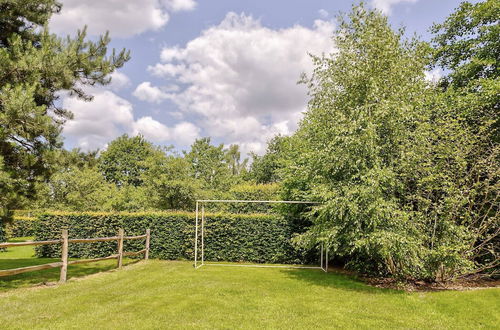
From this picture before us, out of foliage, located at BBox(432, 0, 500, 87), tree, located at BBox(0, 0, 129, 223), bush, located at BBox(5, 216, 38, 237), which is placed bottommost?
bush, located at BBox(5, 216, 38, 237)

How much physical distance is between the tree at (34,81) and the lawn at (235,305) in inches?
123

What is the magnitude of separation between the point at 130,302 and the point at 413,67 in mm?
9376

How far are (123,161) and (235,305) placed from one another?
33.7 m

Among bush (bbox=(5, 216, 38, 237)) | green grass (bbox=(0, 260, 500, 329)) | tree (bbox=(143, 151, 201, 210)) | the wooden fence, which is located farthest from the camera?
bush (bbox=(5, 216, 38, 237))

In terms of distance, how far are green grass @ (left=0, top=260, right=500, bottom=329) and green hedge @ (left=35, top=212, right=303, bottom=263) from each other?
320cm

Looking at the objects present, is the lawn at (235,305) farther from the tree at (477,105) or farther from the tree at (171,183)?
the tree at (171,183)

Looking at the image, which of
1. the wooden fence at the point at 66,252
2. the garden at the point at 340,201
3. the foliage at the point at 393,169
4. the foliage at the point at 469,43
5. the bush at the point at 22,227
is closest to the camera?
the garden at the point at 340,201

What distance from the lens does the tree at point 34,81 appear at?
23.5ft

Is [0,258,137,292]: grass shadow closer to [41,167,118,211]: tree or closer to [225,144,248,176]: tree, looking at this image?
[41,167,118,211]: tree

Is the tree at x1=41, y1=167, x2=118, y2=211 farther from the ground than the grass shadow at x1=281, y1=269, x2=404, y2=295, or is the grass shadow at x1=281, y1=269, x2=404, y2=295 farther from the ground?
the tree at x1=41, y1=167, x2=118, y2=211

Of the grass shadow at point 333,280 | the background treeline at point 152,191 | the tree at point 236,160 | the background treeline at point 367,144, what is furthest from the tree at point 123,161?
the grass shadow at point 333,280

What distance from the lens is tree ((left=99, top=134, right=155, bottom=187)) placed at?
36.1 meters

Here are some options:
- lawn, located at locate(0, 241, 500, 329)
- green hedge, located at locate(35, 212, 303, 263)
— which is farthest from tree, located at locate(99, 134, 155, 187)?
lawn, located at locate(0, 241, 500, 329)

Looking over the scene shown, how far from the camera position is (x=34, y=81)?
24.9 feet
